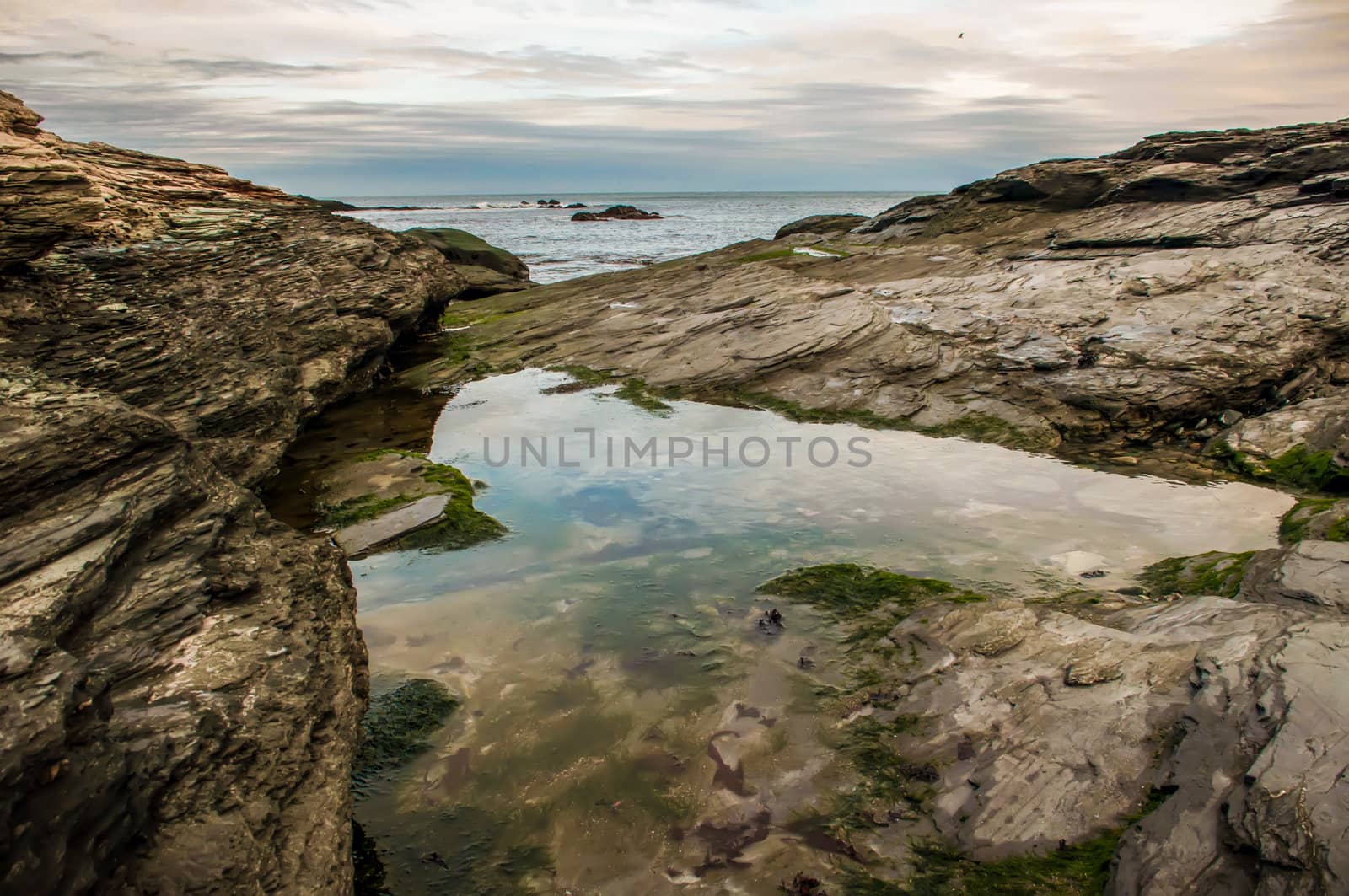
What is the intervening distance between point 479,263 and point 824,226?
16.5 m

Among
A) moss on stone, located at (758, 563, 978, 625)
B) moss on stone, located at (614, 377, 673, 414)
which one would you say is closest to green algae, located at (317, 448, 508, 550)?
moss on stone, located at (758, 563, 978, 625)

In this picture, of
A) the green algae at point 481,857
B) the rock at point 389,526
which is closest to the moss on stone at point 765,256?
the rock at point 389,526

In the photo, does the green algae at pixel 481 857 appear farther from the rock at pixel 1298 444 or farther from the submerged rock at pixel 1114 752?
the rock at pixel 1298 444

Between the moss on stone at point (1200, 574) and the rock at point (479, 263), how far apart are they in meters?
29.6

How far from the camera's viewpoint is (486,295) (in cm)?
3400

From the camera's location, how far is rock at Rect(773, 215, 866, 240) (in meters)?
38.0

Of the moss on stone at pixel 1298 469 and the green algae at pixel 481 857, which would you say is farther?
the moss on stone at pixel 1298 469

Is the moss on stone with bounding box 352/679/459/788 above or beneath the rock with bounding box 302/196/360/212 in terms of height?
beneath

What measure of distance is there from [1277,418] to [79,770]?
51.3ft

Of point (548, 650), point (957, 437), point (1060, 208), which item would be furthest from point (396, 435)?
point (1060, 208)

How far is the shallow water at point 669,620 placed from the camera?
5.61m

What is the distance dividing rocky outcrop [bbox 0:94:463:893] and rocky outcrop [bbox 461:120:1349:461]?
11.4 metres

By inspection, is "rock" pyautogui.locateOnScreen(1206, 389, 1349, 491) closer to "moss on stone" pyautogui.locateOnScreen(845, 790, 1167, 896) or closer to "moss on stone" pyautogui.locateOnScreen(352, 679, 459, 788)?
"moss on stone" pyautogui.locateOnScreen(845, 790, 1167, 896)

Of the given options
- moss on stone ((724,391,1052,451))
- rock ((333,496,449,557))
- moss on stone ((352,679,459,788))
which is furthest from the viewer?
moss on stone ((724,391,1052,451))
